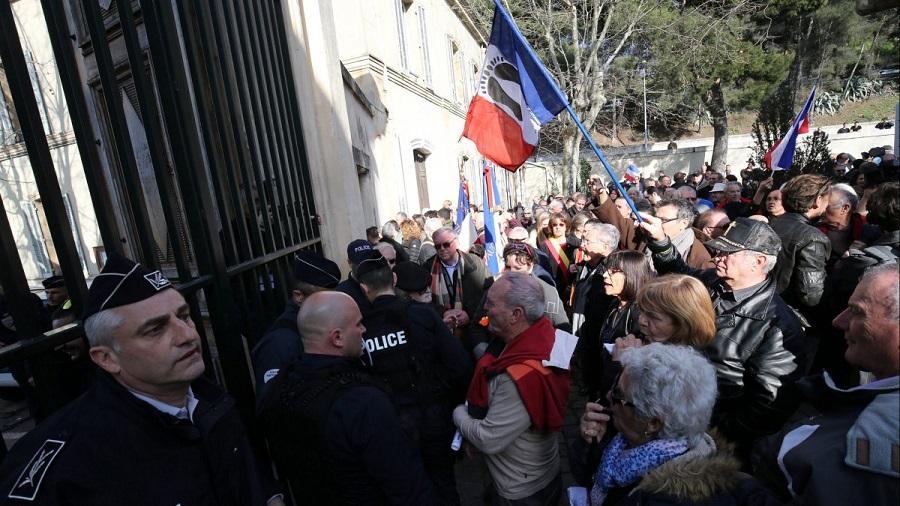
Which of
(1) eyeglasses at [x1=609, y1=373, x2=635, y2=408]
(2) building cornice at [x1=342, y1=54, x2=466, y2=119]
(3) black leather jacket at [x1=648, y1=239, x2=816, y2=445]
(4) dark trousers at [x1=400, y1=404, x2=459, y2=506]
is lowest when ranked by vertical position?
(4) dark trousers at [x1=400, y1=404, x2=459, y2=506]

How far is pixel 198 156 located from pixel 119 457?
5.13 feet

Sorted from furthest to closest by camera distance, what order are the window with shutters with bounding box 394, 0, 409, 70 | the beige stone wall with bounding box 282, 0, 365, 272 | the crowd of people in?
the window with shutters with bounding box 394, 0, 409, 70 < the beige stone wall with bounding box 282, 0, 365, 272 < the crowd of people

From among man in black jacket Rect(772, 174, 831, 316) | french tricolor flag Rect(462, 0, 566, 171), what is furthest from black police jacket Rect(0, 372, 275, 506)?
man in black jacket Rect(772, 174, 831, 316)

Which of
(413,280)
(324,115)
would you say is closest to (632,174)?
(324,115)

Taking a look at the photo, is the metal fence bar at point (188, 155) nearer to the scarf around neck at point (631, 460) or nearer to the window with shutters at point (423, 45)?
the scarf around neck at point (631, 460)

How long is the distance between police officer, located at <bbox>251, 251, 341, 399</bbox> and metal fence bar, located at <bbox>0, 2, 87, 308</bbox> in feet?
3.07

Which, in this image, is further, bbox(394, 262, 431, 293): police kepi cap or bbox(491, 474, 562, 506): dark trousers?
bbox(394, 262, 431, 293): police kepi cap

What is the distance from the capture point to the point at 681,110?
35031mm

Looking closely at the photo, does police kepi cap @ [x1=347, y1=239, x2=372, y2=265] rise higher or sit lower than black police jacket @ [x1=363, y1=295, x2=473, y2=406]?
higher

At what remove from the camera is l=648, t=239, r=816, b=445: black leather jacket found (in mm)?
2195

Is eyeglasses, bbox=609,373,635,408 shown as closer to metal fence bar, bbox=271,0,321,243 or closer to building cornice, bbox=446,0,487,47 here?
metal fence bar, bbox=271,0,321,243

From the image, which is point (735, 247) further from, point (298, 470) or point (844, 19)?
point (844, 19)

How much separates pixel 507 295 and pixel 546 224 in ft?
13.1

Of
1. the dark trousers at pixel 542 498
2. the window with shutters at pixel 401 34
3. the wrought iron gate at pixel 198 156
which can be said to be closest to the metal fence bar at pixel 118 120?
the wrought iron gate at pixel 198 156
